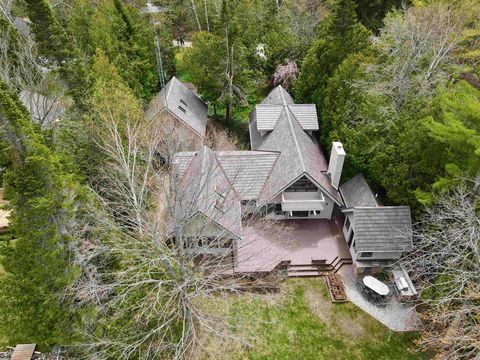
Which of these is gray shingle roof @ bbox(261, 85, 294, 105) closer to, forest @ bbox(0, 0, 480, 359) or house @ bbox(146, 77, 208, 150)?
forest @ bbox(0, 0, 480, 359)

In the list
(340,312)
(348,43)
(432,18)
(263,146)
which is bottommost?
(340,312)

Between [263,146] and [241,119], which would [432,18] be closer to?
[263,146]

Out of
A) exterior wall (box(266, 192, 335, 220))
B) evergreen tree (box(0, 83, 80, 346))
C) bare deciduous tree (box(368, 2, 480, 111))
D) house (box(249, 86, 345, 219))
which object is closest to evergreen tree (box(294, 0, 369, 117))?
bare deciduous tree (box(368, 2, 480, 111))

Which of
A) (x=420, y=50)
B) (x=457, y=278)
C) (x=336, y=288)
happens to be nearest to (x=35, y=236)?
(x=336, y=288)

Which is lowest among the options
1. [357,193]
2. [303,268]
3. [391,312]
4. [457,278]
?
[391,312]

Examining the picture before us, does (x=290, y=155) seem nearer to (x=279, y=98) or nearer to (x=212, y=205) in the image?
(x=212, y=205)

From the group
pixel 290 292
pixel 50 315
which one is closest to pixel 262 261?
pixel 290 292
